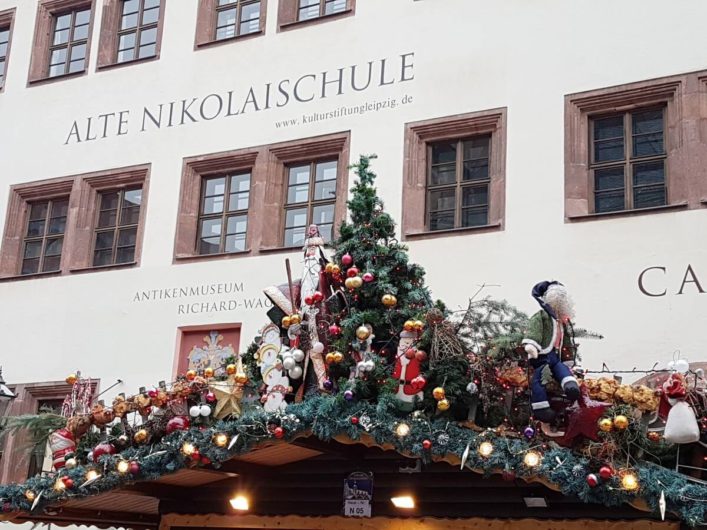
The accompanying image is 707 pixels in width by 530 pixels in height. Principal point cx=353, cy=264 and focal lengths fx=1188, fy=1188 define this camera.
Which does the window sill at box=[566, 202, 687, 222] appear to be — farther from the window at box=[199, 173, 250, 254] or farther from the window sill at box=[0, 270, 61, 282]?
the window sill at box=[0, 270, 61, 282]

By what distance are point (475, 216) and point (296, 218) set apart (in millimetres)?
2692

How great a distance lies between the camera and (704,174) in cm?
1324

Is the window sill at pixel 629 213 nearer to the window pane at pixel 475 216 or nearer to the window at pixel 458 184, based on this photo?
the window pane at pixel 475 216

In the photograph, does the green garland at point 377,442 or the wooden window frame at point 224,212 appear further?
the wooden window frame at point 224,212

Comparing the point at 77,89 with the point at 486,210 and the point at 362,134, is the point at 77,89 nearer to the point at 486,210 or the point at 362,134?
the point at 362,134

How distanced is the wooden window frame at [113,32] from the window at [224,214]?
8.73 ft

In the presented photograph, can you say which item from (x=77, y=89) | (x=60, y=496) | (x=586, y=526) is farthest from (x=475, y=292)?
(x=77, y=89)

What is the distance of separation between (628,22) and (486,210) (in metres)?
2.81

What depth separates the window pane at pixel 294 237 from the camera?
15.9 meters

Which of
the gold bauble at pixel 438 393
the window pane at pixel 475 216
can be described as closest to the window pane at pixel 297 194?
the window pane at pixel 475 216

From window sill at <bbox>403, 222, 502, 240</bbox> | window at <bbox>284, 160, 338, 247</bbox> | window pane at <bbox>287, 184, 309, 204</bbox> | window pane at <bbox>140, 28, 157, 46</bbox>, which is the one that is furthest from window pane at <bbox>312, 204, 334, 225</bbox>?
window pane at <bbox>140, 28, 157, 46</bbox>

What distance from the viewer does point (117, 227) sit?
17.5m

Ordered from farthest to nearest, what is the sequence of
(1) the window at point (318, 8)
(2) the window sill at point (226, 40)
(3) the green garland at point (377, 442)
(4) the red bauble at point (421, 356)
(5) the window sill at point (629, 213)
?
(2) the window sill at point (226, 40)
(1) the window at point (318, 8)
(5) the window sill at point (629, 213)
(4) the red bauble at point (421, 356)
(3) the green garland at point (377, 442)

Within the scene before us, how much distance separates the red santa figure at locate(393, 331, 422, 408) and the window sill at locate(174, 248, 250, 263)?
610 centimetres
